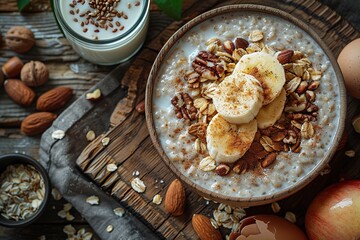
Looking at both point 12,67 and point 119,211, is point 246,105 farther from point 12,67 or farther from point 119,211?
point 12,67

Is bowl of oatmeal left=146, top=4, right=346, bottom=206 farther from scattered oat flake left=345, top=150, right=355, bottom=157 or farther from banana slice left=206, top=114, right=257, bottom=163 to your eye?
scattered oat flake left=345, top=150, right=355, bottom=157

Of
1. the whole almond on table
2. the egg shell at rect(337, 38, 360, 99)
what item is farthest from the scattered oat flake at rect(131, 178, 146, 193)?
the egg shell at rect(337, 38, 360, 99)

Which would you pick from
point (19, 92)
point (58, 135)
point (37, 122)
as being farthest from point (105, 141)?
point (19, 92)

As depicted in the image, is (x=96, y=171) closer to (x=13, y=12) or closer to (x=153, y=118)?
(x=153, y=118)

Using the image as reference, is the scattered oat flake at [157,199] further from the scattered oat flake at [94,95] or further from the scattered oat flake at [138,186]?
the scattered oat flake at [94,95]

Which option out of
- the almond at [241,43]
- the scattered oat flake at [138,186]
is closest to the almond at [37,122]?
the scattered oat flake at [138,186]
